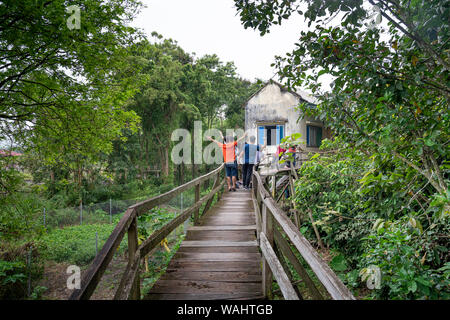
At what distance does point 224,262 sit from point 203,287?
68 centimetres

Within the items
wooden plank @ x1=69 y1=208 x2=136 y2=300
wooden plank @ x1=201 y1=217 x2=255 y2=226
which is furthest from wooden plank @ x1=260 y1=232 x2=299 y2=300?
wooden plank @ x1=201 y1=217 x2=255 y2=226

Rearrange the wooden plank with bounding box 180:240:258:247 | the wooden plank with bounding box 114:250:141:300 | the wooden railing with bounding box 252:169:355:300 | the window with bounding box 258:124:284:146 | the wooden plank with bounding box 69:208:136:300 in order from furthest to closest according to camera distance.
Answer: the window with bounding box 258:124:284:146 → the wooden plank with bounding box 180:240:258:247 → the wooden plank with bounding box 114:250:141:300 → the wooden plank with bounding box 69:208:136:300 → the wooden railing with bounding box 252:169:355:300

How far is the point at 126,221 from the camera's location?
250 centimetres

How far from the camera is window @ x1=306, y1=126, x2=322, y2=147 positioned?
17.3 m

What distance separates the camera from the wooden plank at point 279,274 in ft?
6.86

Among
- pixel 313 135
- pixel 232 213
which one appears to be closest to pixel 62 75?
pixel 232 213

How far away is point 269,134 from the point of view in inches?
689

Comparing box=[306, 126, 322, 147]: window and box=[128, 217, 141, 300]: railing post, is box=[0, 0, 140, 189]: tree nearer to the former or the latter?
box=[128, 217, 141, 300]: railing post

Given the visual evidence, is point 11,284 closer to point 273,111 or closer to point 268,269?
point 268,269

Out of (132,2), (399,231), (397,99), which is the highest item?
(132,2)

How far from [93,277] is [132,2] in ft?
22.3

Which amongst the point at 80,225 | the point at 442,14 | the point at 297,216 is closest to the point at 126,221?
the point at 442,14

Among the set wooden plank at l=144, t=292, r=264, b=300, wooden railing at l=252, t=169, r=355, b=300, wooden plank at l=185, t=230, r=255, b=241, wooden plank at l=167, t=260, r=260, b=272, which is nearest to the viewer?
wooden railing at l=252, t=169, r=355, b=300
